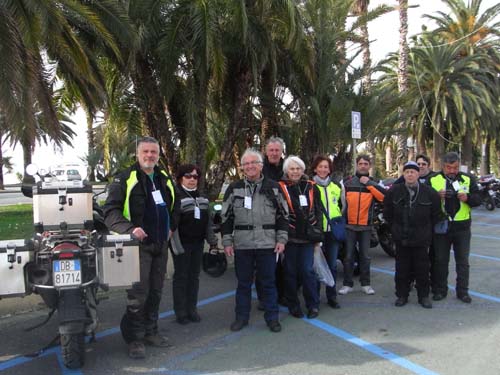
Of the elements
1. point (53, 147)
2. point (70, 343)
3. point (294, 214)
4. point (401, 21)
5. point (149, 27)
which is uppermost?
point (401, 21)

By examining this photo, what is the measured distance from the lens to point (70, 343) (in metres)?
3.78

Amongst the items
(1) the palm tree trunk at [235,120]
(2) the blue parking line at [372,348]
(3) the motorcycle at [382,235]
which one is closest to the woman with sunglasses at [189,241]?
(2) the blue parking line at [372,348]

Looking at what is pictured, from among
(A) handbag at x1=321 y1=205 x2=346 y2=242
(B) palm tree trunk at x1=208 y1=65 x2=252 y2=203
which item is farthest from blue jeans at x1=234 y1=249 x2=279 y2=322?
(B) palm tree trunk at x1=208 y1=65 x2=252 y2=203

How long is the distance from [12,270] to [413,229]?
4089 mm

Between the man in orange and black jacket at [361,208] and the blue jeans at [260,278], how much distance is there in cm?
147

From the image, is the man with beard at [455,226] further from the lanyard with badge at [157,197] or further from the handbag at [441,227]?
the lanyard with badge at [157,197]

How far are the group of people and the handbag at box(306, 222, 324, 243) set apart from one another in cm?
1

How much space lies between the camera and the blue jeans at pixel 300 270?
5.24 m

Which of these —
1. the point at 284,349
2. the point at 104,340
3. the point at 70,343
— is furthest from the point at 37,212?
the point at 284,349

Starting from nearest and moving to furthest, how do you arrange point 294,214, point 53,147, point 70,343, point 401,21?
point 70,343
point 294,214
point 53,147
point 401,21

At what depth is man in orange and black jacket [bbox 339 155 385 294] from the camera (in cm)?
593

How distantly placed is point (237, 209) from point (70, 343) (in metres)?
1.96

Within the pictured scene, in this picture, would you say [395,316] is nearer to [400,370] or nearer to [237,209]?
[400,370]

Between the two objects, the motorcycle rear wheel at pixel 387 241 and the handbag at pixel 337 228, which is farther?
the motorcycle rear wheel at pixel 387 241
